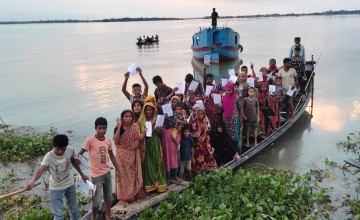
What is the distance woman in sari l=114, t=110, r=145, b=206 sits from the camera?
4680mm

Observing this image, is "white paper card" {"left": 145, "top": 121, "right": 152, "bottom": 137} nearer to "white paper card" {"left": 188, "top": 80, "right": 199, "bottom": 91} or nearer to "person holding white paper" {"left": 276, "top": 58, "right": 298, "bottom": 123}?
"white paper card" {"left": 188, "top": 80, "right": 199, "bottom": 91}

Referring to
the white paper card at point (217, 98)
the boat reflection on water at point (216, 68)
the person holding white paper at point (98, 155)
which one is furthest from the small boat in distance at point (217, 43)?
the person holding white paper at point (98, 155)

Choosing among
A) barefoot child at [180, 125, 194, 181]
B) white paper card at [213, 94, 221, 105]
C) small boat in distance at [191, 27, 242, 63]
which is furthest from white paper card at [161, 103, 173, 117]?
small boat in distance at [191, 27, 242, 63]

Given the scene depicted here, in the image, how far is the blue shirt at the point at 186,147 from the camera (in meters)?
5.72

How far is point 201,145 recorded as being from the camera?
6078 mm

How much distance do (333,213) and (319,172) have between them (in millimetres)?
1727

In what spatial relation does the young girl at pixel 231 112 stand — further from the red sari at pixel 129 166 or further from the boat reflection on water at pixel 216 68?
the boat reflection on water at pixel 216 68

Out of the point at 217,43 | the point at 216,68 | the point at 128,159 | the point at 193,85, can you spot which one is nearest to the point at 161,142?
the point at 128,159

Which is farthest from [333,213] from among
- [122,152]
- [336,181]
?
[122,152]

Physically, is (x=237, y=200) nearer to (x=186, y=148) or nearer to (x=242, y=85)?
(x=186, y=148)

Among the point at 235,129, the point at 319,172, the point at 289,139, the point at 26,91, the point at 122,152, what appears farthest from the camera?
the point at 26,91

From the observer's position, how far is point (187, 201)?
514cm

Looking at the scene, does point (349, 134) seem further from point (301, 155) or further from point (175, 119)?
point (175, 119)

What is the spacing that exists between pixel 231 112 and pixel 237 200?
6.46 feet
